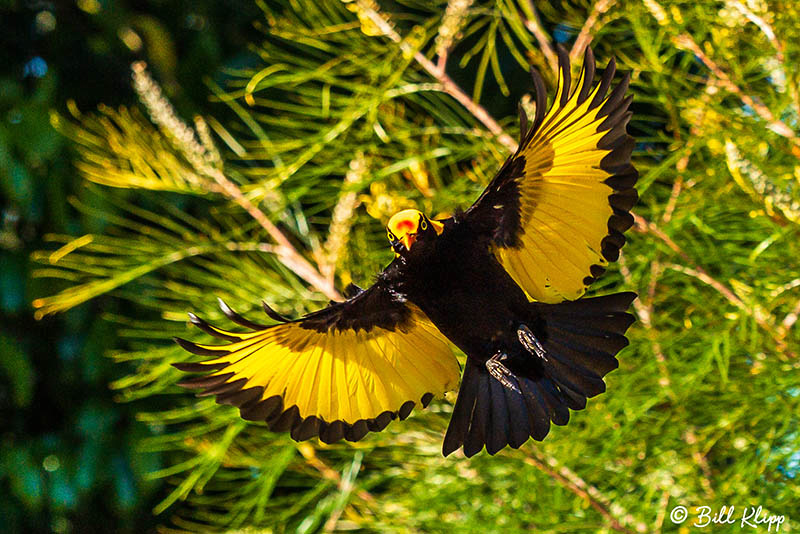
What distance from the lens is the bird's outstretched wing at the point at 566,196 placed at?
36 centimetres

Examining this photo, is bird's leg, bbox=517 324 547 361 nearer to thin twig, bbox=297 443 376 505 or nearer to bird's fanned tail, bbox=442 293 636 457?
bird's fanned tail, bbox=442 293 636 457

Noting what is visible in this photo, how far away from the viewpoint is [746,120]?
0.47 metres

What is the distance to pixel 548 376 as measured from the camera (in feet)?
1.32

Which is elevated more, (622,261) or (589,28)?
(589,28)

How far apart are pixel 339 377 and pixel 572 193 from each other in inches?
5.4

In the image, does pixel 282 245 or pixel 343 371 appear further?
pixel 282 245

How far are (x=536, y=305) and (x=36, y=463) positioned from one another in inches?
23.3

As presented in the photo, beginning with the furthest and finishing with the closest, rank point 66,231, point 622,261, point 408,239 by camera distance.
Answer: point 66,231, point 622,261, point 408,239

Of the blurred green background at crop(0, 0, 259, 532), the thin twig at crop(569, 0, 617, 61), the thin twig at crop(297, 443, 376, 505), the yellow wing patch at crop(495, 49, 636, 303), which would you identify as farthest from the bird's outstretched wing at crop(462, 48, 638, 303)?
the blurred green background at crop(0, 0, 259, 532)

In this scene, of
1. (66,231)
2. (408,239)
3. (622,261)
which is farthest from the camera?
(66,231)

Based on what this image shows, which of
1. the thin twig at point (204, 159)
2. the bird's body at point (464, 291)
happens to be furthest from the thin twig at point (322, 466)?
the bird's body at point (464, 291)

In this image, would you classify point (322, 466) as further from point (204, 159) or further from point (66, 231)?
point (66, 231)

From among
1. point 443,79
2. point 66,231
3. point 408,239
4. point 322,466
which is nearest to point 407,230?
point 408,239

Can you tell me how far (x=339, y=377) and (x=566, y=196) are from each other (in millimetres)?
133
